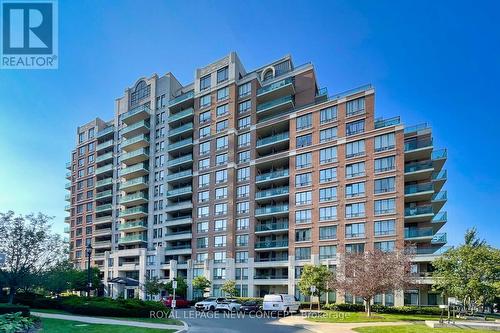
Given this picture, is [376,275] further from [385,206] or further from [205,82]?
[205,82]

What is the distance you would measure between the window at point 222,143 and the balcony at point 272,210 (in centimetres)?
1166

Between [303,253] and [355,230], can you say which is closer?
[355,230]

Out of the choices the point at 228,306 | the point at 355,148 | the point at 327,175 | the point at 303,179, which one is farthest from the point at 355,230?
the point at 228,306

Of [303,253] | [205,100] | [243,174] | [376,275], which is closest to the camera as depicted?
[376,275]

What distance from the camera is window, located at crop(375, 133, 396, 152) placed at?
4969cm

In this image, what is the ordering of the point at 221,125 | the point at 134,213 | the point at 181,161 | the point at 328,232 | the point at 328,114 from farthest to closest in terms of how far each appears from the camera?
the point at 134,213 → the point at 181,161 → the point at 221,125 → the point at 328,114 → the point at 328,232

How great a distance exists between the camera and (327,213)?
5303 centimetres

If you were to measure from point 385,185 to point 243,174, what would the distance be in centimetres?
2148

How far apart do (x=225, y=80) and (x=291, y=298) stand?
38.9 meters

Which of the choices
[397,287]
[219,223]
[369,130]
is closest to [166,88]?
[219,223]

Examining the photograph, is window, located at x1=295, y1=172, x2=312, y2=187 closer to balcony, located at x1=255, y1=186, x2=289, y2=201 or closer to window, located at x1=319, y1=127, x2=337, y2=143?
balcony, located at x1=255, y1=186, x2=289, y2=201

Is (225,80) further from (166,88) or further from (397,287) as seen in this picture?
(397,287)

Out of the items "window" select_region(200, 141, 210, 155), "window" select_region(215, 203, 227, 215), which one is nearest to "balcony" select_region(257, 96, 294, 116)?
"window" select_region(200, 141, 210, 155)

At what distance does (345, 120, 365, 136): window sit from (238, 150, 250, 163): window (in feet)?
52.1
